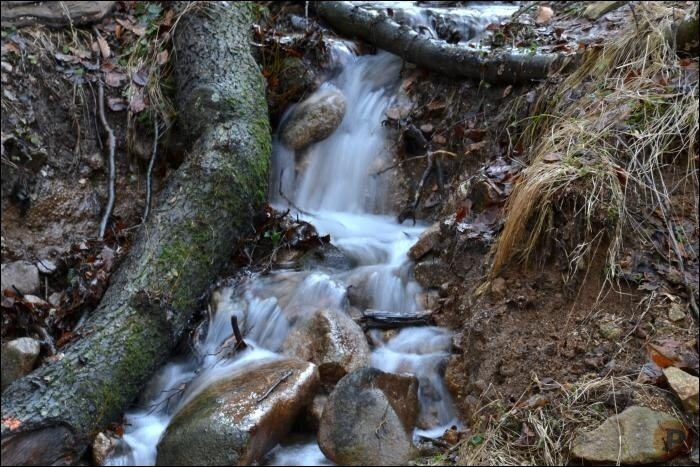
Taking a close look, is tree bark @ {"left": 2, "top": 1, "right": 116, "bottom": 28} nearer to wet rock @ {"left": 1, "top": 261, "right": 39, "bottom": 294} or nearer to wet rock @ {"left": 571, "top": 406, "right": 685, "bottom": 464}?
wet rock @ {"left": 1, "top": 261, "right": 39, "bottom": 294}

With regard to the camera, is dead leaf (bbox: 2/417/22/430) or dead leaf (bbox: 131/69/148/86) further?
dead leaf (bbox: 131/69/148/86)

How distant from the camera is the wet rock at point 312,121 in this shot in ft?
17.6

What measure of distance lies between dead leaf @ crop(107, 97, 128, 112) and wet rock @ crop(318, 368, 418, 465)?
9.81 feet

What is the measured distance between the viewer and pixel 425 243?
13.5 ft

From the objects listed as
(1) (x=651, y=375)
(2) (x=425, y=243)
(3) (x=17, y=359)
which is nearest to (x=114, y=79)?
(3) (x=17, y=359)

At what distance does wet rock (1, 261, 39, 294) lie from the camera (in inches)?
160

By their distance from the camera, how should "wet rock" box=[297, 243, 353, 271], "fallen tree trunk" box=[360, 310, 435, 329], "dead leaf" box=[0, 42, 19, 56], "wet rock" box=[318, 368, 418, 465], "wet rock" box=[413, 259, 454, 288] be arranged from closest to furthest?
"wet rock" box=[318, 368, 418, 465], "fallen tree trunk" box=[360, 310, 435, 329], "wet rock" box=[413, 259, 454, 288], "wet rock" box=[297, 243, 353, 271], "dead leaf" box=[0, 42, 19, 56]

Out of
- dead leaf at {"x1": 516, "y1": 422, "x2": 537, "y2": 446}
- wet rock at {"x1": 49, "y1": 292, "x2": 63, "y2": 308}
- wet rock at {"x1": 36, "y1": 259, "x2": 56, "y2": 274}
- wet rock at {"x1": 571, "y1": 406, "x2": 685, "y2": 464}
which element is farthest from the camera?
wet rock at {"x1": 36, "y1": 259, "x2": 56, "y2": 274}

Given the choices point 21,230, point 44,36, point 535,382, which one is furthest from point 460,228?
point 44,36

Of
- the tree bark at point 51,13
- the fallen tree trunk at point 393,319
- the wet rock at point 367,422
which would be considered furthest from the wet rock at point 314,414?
the tree bark at point 51,13

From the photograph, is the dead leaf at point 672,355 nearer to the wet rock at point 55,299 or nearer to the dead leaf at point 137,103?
the wet rock at point 55,299

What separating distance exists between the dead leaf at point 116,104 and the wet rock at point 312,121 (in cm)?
129

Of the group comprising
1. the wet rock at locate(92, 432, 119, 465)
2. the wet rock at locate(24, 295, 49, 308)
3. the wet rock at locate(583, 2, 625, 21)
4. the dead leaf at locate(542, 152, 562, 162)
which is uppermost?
the wet rock at locate(583, 2, 625, 21)

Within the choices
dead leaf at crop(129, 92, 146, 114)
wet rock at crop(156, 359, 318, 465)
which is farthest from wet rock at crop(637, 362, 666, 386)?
dead leaf at crop(129, 92, 146, 114)
